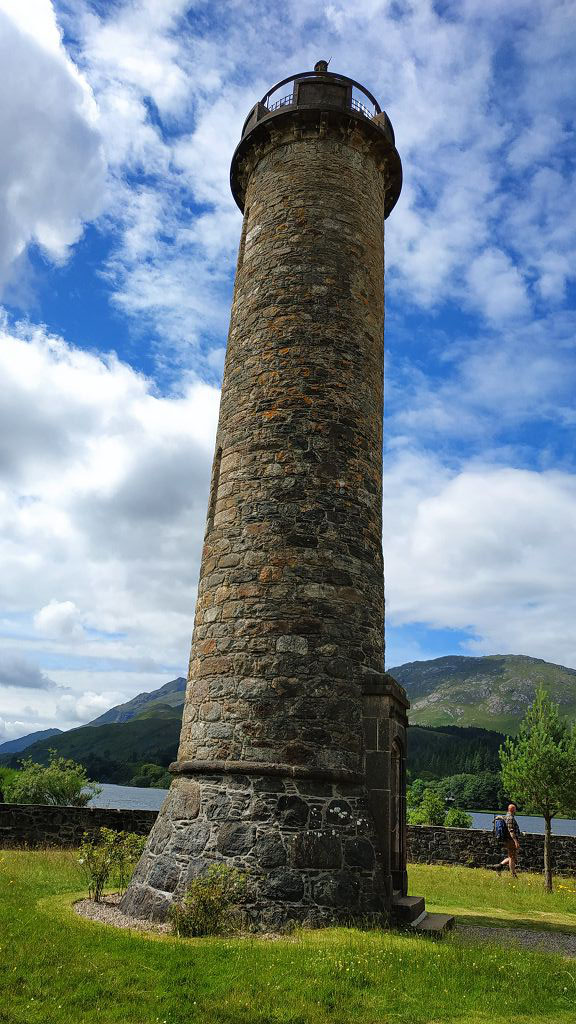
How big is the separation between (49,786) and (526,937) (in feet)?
78.9

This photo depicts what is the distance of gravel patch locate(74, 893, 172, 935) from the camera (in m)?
7.92

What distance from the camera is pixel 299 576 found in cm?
977

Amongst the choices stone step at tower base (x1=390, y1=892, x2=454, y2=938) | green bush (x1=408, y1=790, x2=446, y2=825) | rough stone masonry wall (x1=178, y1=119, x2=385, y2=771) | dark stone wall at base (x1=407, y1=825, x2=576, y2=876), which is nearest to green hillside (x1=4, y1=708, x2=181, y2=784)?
green bush (x1=408, y1=790, x2=446, y2=825)

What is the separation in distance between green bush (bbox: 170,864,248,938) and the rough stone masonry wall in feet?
4.53

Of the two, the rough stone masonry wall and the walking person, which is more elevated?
the rough stone masonry wall


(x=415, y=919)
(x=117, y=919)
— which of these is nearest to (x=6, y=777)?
(x=117, y=919)

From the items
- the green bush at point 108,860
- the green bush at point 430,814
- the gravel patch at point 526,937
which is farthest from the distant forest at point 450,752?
the green bush at point 108,860

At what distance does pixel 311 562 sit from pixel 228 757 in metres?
2.82

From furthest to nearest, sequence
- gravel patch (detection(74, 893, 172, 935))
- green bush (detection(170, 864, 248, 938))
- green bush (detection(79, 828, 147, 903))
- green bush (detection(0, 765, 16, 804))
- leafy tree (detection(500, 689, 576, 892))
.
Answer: green bush (detection(0, 765, 16, 804))
leafy tree (detection(500, 689, 576, 892))
green bush (detection(79, 828, 147, 903))
gravel patch (detection(74, 893, 172, 935))
green bush (detection(170, 864, 248, 938))

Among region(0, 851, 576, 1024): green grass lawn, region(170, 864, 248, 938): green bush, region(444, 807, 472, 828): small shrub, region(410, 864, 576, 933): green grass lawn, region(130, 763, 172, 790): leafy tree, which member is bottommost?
region(130, 763, 172, 790): leafy tree

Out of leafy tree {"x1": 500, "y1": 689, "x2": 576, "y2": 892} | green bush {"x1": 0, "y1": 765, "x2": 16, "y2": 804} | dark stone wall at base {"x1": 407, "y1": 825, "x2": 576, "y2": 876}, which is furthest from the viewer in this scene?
green bush {"x1": 0, "y1": 765, "x2": 16, "y2": 804}

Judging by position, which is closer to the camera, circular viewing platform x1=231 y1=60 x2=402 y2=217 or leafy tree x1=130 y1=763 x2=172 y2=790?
circular viewing platform x1=231 y1=60 x2=402 y2=217

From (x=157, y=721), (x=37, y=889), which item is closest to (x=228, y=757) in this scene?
(x=37, y=889)

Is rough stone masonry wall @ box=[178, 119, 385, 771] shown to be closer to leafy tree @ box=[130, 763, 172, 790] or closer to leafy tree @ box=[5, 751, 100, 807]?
leafy tree @ box=[5, 751, 100, 807]
